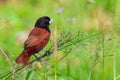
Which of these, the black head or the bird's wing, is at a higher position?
the black head

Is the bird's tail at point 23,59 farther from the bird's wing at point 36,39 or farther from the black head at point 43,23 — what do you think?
the black head at point 43,23

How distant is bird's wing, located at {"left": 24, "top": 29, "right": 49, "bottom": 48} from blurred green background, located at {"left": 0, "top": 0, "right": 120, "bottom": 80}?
81 millimetres

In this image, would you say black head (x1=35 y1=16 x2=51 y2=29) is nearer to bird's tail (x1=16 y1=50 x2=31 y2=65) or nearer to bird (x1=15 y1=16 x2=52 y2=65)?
bird (x1=15 y1=16 x2=52 y2=65)

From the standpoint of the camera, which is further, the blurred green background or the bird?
the blurred green background

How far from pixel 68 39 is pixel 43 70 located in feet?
0.66

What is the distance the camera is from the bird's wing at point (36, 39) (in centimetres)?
315

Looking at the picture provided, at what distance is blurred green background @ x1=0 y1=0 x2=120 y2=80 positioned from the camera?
335 centimetres

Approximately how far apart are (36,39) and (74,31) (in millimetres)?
211

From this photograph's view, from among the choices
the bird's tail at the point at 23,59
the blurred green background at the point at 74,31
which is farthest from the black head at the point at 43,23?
the bird's tail at the point at 23,59

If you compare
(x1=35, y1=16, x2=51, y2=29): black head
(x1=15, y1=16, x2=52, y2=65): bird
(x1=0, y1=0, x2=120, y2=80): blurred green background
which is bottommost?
(x1=0, y1=0, x2=120, y2=80): blurred green background

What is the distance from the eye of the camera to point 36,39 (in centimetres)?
318

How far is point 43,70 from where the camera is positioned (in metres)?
3.15

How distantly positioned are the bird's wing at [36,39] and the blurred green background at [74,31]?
0.27 feet

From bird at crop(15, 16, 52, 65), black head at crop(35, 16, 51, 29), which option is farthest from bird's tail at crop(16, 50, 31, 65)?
black head at crop(35, 16, 51, 29)
